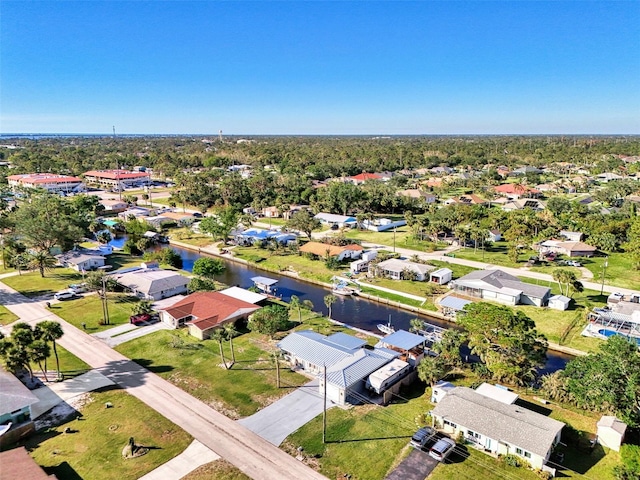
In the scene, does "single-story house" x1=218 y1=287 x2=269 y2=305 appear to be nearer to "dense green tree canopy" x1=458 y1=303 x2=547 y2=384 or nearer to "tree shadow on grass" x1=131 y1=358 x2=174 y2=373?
"tree shadow on grass" x1=131 y1=358 x2=174 y2=373

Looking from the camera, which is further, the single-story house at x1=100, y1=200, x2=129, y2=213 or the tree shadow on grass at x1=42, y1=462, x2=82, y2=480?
the single-story house at x1=100, y1=200, x2=129, y2=213

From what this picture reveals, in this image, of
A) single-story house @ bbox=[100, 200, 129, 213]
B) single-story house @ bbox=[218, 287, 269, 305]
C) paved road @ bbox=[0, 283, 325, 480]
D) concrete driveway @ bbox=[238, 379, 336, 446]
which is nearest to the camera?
paved road @ bbox=[0, 283, 325, 480]

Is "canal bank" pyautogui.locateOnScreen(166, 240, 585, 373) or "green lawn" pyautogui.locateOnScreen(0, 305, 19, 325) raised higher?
"green lawn" pyautogui.locateOnScreen(0, 305, 19, 325)

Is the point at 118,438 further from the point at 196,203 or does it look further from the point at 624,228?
the point at 196,203

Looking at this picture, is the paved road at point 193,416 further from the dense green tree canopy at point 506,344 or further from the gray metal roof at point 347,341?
the dense green tree canopy at point 506,344

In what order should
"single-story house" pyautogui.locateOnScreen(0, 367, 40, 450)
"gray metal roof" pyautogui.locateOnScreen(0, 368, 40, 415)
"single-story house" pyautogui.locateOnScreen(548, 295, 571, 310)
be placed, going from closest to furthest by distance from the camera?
"single-story house" pyautogui.locateOnScreen(0, 367, 40, 450)
"gray metal roof" pyautogui.locateOnScreen(0, 368, 40, 415)
"single-story house" pyautogui.locateOnScreen(548, 295, 571, 310)

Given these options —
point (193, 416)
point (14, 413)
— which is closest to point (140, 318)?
point (14, 413)

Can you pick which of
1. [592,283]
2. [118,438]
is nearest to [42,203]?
[118,438]

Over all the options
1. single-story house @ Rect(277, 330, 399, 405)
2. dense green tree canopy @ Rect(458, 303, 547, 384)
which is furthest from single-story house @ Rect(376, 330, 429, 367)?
dense green tree canopy @ Rect(458, 303, 547, 384)

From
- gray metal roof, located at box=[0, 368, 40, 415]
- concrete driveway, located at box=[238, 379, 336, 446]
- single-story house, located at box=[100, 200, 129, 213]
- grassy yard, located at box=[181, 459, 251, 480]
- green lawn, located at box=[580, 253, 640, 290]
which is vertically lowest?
grassy yard, located at box=[181, 459, 251, 480]
